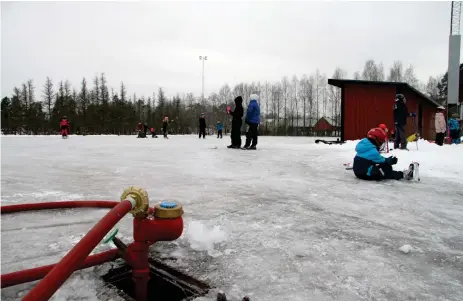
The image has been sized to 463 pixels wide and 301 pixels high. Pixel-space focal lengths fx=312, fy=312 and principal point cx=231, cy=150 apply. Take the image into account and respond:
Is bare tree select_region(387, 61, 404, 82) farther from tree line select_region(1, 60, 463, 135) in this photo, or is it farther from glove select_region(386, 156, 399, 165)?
glove select_region(386, 156, 399, 165)

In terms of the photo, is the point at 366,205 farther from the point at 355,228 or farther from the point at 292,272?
the point at 292,272

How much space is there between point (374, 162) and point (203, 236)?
3928 mm

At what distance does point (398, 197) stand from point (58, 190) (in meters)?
4.42

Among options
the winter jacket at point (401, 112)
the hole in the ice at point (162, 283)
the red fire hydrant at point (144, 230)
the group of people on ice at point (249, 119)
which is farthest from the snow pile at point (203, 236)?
the winter jacket at point (401, 112)

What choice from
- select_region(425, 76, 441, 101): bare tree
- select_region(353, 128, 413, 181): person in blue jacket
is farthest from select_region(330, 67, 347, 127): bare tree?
select_region(353, 128, 413, 181): person in blue jacket

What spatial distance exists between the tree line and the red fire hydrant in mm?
44053

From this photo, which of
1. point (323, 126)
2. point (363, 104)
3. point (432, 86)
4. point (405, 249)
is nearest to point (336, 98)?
point (323, 126)

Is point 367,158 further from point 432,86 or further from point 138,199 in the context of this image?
point 432,86

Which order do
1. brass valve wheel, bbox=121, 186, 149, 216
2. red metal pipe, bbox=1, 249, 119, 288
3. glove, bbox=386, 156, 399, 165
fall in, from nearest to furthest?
red metal pipe, bbox=1, 249, 119, 288 → brass valve wheel, bbox=121, 186, 149, 216 → glove, bbox=386, 156, 399, 165

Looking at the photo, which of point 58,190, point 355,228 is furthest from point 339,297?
point 58,190

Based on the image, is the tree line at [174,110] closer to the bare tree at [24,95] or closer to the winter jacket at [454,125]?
the bare tree at [24,95]

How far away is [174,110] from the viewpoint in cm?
7544

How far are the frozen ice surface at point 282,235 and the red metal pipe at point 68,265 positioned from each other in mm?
456

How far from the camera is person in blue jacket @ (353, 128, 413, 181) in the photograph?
5223 millimetres
